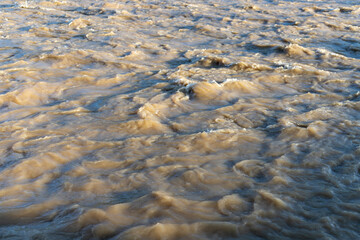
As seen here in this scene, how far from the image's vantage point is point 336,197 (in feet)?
10.00

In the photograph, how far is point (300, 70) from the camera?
252 inches

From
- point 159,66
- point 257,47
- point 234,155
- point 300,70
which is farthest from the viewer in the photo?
point 257,47

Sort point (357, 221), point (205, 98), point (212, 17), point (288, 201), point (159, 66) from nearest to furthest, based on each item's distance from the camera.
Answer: point (357, 221) → point (288, 201) → point (205, 98) → point (159, 66) → point (212, 17)

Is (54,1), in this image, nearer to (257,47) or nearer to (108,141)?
(257,47)

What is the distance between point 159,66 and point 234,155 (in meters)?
3.66

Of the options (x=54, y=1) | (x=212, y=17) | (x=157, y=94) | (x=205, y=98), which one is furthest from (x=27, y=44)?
(x=54, y=1)

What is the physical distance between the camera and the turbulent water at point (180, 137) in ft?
9.24

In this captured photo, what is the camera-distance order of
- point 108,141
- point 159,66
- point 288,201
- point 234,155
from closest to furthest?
point 288,201 < point 234,155 < point 108,141 < point 159,66

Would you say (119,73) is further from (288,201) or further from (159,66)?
(288,201)

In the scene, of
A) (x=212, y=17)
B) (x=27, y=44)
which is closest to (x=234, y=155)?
(x=27, y=44)

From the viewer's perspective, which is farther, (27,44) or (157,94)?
(27,44)

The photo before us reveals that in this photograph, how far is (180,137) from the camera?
412 cm

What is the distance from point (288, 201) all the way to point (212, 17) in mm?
9741

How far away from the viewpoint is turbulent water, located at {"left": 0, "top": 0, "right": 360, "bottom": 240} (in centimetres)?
282
